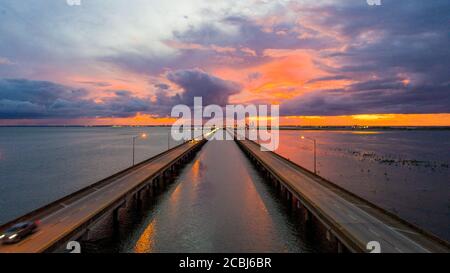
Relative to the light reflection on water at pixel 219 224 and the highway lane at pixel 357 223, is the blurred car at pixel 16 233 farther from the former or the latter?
the highway lane at pixel 357 223

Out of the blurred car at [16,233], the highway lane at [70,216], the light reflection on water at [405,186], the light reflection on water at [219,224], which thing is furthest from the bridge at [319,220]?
the light reflection on water at [405,186]

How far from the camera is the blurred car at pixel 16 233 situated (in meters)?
21.4

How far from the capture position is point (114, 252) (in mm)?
28219

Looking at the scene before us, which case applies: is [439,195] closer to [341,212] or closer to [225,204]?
[341,212]

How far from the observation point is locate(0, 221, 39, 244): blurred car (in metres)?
21.4

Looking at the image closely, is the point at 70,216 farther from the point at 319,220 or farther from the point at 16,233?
the point at 319,220

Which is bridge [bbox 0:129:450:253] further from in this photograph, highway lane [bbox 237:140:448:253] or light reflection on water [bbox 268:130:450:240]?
light reflection on water [bbox 268:130:450:240]

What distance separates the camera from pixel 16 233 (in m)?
21.7

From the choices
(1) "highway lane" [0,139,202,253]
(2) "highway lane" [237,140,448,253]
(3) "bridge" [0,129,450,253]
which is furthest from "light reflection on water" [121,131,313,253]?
(1) "highway lane" [0,139,202,253]

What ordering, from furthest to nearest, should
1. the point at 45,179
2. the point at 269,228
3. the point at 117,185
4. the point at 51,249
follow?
the point at 45,179, the point at 117,185, the point at 269,228, the point at 51,249

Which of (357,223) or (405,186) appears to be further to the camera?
(405,186)

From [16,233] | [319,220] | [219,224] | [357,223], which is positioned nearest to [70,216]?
[16,233]
